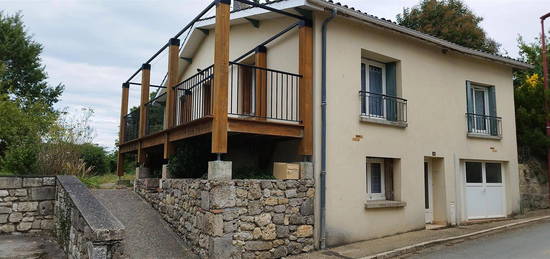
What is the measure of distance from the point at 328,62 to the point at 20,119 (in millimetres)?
13135

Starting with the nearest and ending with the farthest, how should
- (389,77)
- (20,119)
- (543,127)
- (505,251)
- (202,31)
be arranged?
(505,251) → (389,77) → (202,31) → (543,127) → (20,119)

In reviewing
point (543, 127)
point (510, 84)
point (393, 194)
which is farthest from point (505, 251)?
point (543, 127)

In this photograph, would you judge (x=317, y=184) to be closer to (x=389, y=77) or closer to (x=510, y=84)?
(x=389, y=77)

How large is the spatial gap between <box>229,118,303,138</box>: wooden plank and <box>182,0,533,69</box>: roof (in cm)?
225

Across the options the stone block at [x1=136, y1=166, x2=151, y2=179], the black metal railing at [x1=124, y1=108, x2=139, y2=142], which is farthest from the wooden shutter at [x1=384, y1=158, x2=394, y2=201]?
the black metal railing at [x1=124, y1=108, x2=139, y2=142]

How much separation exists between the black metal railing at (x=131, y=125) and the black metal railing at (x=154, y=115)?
39 cm

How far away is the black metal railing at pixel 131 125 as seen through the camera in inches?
429

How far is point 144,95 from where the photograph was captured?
34.2ft

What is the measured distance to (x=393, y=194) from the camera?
27.9 feet

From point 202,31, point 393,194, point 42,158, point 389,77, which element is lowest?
point 393,194

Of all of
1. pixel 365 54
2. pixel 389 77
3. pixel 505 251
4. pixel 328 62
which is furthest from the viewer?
pixel 389 77

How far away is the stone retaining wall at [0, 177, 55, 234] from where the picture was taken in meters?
7.64

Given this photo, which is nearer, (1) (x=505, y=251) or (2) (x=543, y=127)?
(1) (x=505, y=251)

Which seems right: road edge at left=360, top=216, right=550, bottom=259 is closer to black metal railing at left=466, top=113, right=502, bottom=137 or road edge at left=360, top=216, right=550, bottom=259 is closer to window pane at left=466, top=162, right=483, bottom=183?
window pane at left=466, top=162, right=483, bottom=183
